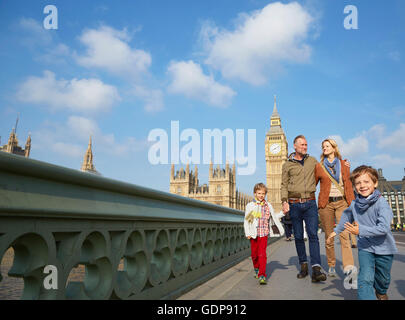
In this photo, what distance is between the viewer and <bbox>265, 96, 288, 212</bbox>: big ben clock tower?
244 ft

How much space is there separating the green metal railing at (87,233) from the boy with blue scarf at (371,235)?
156 centimetres

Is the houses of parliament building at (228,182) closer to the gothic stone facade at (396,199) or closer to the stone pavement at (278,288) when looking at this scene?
the gothic stone facade at (396,199)

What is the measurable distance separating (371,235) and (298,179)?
75.6 inches

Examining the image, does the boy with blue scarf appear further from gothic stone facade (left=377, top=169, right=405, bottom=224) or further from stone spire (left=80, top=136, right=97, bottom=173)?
gothic stone facade (left=377, top=169, right=405, bottom=224)

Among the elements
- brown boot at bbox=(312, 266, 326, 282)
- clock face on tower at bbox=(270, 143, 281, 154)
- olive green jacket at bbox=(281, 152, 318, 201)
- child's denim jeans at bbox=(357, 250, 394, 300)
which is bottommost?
brown boot at bbox=(312, 266, 326, 282)

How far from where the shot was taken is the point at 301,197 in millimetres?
3990

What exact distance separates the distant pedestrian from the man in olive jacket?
0.28m

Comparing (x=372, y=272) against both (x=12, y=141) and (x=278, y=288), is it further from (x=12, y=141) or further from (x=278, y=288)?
(x=12, y=141)

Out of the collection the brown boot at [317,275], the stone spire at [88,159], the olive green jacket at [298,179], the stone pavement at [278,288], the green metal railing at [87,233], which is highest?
the stone spire at [88,159]

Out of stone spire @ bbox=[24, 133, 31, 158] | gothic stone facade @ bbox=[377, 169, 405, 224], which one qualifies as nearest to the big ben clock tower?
gothic stone facade @ bbox=[377, 169, 405, 224]

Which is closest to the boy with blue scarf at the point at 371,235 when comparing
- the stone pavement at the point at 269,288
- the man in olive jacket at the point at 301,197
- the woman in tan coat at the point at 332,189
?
the stone pavement at the point at 269,288

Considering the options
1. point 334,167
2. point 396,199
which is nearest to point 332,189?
point 334,167

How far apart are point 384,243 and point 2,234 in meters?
2.42

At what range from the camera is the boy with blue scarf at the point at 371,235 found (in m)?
2.16
